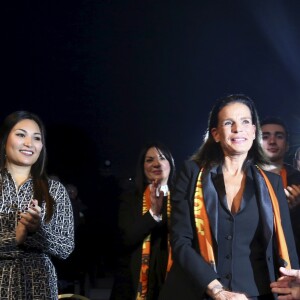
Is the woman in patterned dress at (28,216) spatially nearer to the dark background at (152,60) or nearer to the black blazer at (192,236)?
the black blazer at (192,236)

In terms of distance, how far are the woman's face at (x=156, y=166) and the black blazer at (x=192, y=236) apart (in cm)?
99

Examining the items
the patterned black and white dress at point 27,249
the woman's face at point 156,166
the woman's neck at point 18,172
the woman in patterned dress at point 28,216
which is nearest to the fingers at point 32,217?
the woman in patterned dress at point 28,216

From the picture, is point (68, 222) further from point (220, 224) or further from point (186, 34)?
point (186, 34)

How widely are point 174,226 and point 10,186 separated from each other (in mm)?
885

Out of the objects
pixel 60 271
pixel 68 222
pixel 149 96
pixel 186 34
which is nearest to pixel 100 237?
pixel 60 271

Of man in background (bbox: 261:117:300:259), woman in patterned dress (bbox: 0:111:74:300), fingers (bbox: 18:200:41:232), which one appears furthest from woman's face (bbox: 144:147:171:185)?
fingers (bbox: 18:200:41:232)

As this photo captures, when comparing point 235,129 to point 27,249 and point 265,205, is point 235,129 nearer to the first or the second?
point 265,205

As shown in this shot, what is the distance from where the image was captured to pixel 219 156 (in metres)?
2.49

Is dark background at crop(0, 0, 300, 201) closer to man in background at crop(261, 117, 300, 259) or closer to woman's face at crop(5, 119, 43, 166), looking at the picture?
man in background at crop(261, 117, 300, 259)

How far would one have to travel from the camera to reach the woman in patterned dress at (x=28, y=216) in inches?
95.4

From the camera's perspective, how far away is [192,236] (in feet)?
7.52

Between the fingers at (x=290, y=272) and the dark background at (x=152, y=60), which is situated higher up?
the dark background at (x=152, y=60)

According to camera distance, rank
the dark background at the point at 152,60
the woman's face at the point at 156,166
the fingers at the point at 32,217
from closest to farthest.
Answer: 1. the fingers at the point at 32,217
2. the woman's face at the point at 156,166
3. the dark background at the point at 152,60

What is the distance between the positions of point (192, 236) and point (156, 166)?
1.20m
